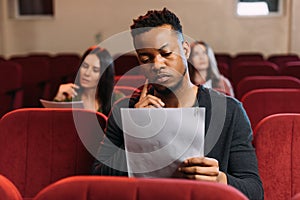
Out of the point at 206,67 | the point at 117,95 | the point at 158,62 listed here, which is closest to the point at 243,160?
the point at 158,62

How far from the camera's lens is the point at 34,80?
7262 mm

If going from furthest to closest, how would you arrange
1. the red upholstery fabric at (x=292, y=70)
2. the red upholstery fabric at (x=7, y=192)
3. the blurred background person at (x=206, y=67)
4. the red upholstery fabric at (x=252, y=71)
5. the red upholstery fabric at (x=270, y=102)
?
the red upholstery fabric at (x=252, y=71) → the red upholstery fabric at (x=292, y=70) → the blurred background person at (x=206, y=67) → the red upholstery fabric at (x=270, y=102) → the red upholstery fabric at (x=7, y=192)

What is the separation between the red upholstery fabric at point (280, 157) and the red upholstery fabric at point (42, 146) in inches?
26.1

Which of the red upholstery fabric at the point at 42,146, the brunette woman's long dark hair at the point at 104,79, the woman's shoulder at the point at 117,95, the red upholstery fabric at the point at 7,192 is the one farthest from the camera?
the brunette woman's long dark hair at the point at 104,79

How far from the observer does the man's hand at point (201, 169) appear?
1.76 metres

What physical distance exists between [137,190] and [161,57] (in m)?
0.67

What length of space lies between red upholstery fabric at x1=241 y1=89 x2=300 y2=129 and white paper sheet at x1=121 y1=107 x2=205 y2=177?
67.0 inches

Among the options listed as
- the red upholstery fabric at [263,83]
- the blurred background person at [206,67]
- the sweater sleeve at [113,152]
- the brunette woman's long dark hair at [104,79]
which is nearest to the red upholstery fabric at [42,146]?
the sweater sleeve at [113,152]

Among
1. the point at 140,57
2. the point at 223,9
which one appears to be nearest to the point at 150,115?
the point at 140,57

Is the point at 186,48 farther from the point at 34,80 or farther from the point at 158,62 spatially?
the point at 34,80

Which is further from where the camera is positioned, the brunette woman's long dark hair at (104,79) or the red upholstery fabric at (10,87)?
the red upholstery fabric at (10,87)

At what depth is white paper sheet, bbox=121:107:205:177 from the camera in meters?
1.83

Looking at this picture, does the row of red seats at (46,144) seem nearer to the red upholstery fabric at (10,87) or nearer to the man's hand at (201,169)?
the man's hand at (201,169)

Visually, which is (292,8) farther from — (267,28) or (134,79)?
(134,79)
